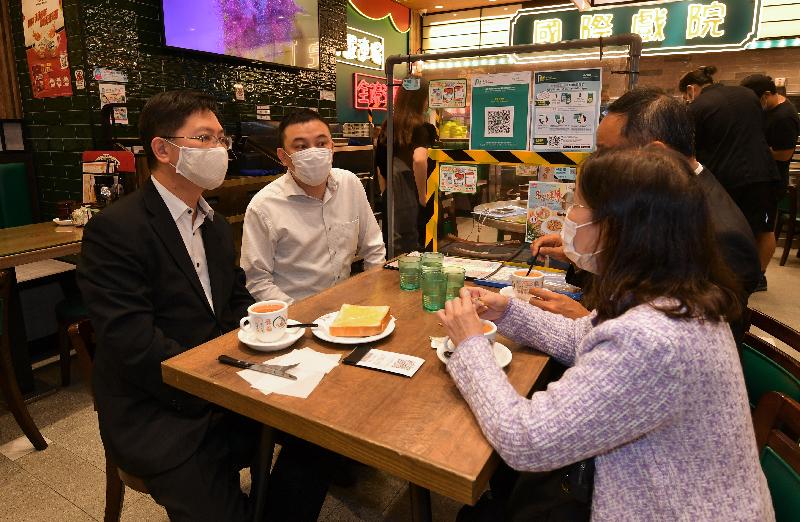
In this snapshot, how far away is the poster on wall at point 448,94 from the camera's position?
8.08 ft

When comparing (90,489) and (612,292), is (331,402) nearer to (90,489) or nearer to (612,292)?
(612,292)

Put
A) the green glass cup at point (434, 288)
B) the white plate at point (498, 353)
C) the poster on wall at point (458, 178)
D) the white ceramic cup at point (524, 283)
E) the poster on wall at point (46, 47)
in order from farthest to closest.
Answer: the poster on wall at point (46, 47)
the poster on wall at point (458, 178)
the white ceramic cup at point (524, 283)
the green glass cup at point (434, 288)
the white plate at point (498, 353)

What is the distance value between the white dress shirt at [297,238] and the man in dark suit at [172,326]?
17.5 inches

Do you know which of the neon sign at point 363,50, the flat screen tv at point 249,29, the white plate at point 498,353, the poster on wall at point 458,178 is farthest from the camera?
the neon sign at point 363,50

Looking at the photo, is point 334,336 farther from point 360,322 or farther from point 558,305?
point 558,305

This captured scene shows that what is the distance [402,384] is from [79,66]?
3.94 metres

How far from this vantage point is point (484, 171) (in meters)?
2.51

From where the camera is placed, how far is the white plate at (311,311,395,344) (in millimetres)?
1456

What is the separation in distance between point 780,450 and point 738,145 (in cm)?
389

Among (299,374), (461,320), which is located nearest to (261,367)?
(299,374)

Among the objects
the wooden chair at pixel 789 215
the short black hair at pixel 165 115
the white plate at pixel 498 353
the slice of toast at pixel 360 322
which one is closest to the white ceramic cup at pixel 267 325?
the slice of toast at pixel 360 322

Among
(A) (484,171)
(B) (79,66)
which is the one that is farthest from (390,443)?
(B) (79,66)

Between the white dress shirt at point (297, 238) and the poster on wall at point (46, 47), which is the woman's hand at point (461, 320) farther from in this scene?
the poster on wall at point (46, 47)

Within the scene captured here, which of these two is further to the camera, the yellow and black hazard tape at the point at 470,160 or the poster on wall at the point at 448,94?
the poster on wall at the point at 448,94
